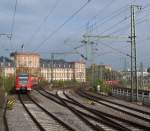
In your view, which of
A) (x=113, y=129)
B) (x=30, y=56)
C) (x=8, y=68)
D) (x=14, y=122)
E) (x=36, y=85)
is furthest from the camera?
(x=8, y=68)

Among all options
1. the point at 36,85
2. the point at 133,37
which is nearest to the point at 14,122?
the point at 133,37

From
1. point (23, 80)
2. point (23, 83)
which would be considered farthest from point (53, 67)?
point (23, 83)

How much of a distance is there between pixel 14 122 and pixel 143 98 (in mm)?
17959

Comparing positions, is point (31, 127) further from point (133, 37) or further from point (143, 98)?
point (133, 37)

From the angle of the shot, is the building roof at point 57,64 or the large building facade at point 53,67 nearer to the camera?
the large building facade at point 53,67

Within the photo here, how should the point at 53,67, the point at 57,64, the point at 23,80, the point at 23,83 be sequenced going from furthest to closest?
the point at 57,64 < the point at 53,67 < the point at 23,80 < the point at 23,83

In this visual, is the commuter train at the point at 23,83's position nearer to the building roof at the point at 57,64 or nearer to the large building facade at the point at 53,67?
the large building facade at the point at 53,67

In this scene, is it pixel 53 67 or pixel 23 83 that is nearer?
pixel 23 83

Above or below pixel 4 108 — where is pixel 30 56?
above

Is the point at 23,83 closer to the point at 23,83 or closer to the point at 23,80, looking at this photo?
the point at 23,83

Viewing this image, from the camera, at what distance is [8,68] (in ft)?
514

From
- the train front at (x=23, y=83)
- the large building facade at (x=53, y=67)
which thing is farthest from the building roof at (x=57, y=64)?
the train front at (x=23, y=83)

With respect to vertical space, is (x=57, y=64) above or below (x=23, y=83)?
above

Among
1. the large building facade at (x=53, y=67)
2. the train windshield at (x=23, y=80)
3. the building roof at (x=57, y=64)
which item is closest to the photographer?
the train windshield at (x=23, y=80)
